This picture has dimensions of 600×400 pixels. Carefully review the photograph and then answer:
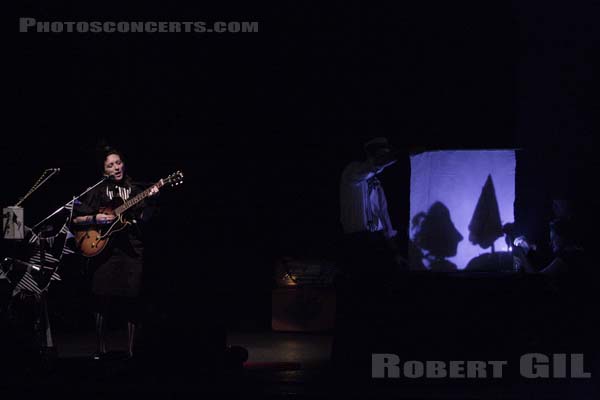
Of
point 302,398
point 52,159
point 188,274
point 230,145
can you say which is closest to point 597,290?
point 302,398

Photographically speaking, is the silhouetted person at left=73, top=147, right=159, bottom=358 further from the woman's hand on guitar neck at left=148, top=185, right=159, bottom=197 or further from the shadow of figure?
the shadow of figure

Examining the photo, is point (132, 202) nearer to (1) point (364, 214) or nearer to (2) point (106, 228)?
(2) point (106, 228)

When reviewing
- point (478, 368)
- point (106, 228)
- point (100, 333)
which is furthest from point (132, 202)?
point (478, 368)

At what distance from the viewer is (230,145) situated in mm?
7887

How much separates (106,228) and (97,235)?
0.10m

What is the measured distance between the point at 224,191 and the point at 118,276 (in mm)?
2447

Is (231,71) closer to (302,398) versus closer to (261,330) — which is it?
(261,330)

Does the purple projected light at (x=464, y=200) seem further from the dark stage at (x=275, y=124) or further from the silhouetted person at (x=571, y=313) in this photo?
the dark stage at (x=275, y=124)

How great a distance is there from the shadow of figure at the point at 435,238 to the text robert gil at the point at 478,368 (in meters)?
0.63

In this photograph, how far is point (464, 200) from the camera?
16.6ft

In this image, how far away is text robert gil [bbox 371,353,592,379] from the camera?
4977 mm

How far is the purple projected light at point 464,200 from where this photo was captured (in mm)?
5039

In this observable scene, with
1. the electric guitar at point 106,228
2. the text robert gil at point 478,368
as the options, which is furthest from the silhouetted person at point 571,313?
the electric guitar at point 106,228

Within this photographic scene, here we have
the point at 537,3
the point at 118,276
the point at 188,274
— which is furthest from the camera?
the point at 537,3
